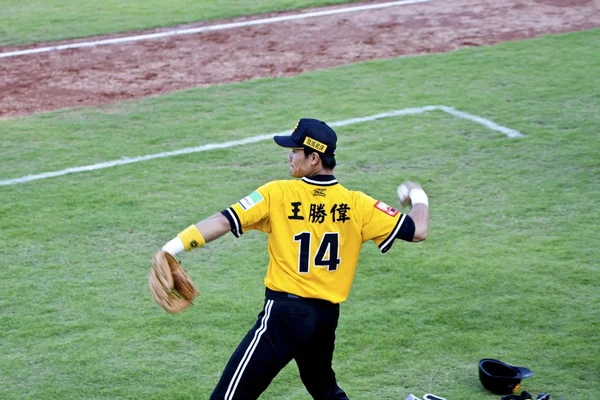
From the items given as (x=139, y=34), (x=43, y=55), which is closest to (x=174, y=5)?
(x=139, y=34)

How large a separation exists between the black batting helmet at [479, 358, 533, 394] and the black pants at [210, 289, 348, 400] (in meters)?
1.35

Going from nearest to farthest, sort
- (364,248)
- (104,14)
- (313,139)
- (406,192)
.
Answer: (313,139) < (406,192) < (364,248) < (104,14)

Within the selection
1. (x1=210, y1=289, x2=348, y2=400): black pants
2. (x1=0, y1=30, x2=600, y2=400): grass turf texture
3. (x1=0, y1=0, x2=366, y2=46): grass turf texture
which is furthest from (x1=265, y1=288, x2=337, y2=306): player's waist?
(x1=0, y1=0, x2=366, y2=46): grass turf texture

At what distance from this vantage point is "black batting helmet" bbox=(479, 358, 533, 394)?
5.54 meters

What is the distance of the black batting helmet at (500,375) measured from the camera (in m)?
5.54

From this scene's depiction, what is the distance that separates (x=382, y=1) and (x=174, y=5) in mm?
3515

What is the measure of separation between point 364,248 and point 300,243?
3.16 m

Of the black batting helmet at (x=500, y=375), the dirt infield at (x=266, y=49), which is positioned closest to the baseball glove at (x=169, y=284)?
the black batting helmet at (x=500, y=375)

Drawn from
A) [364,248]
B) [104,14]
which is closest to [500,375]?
[364,248]

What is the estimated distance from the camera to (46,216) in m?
8.25

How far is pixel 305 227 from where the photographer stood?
4617 mm

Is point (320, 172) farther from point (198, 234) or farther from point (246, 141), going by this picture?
point (246, 141)

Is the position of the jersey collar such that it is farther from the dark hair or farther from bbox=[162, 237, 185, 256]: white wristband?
bbox=[162, 237, 185, 256]: white wristband

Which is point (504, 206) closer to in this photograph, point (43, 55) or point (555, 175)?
point (555, 175)
